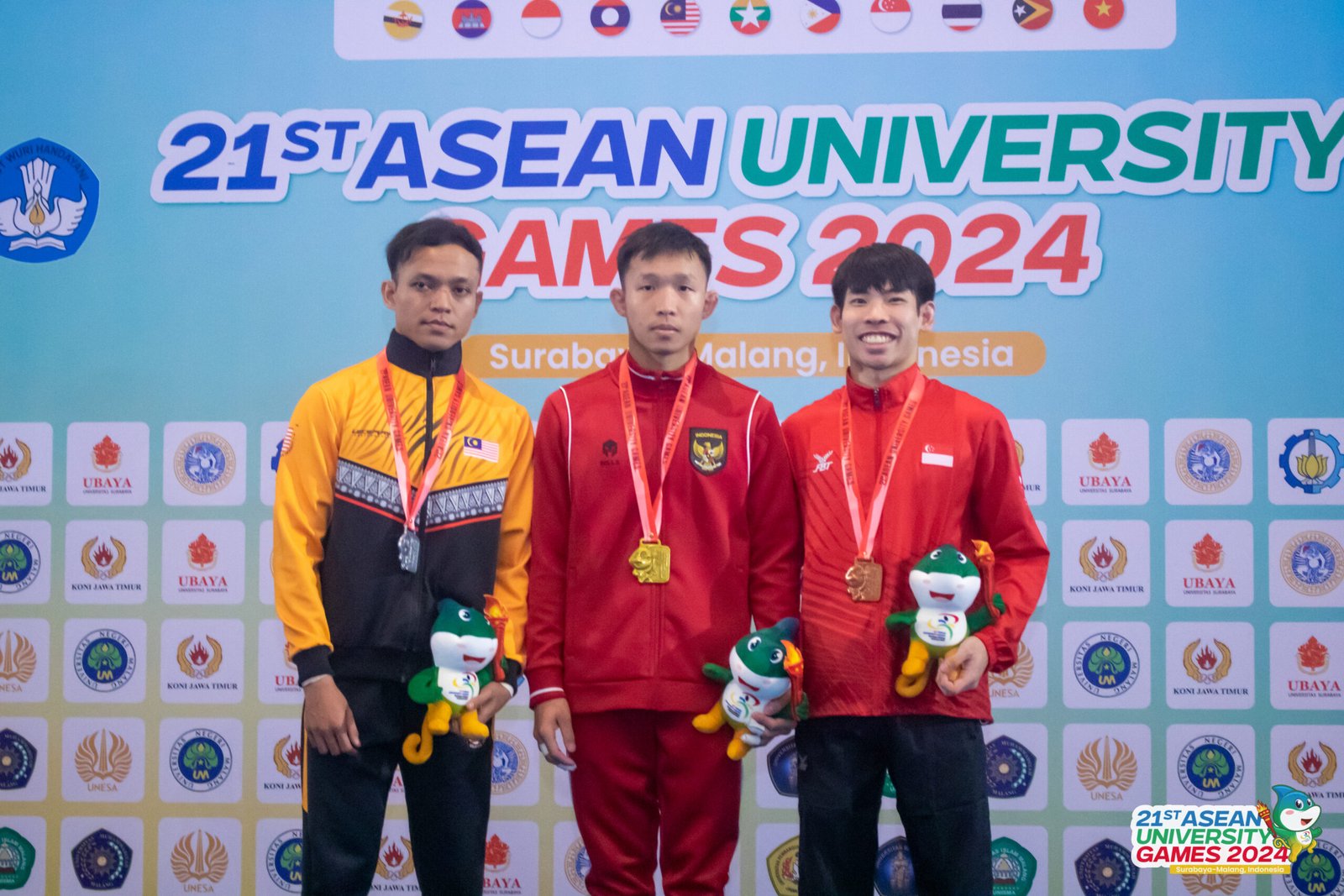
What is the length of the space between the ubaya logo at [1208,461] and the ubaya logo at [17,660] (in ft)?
11.7

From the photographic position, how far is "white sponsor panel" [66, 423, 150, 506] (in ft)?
11.7

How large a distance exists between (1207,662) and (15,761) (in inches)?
144

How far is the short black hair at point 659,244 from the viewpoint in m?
2.59

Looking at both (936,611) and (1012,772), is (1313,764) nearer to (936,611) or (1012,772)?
(1012,772)

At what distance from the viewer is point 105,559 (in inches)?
140

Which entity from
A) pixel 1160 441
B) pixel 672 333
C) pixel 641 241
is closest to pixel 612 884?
pixel 672 333

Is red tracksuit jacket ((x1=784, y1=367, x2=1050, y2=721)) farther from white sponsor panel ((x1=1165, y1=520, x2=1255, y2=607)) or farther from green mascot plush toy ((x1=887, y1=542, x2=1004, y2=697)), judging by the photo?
white sponsor panel ((x1=1165, y1=520, x2=1255, y2=607))

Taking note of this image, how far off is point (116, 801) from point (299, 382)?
142cm

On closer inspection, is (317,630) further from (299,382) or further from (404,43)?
(404,43)

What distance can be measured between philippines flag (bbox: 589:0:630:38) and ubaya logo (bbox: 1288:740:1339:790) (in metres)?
2.98

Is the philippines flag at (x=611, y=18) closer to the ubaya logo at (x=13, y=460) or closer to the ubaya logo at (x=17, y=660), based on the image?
the ubaya logo at (x=13, y=460)

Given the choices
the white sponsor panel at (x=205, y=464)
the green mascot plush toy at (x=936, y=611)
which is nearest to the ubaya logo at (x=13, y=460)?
the white sponsor panel at (x=205, y=464)

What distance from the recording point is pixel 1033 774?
11.3 feet

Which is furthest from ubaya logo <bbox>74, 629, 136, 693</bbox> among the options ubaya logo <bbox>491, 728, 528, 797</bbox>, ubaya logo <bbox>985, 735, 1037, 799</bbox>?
ubaya logo <bbox>985, 735, 1037, 799</bbox>
